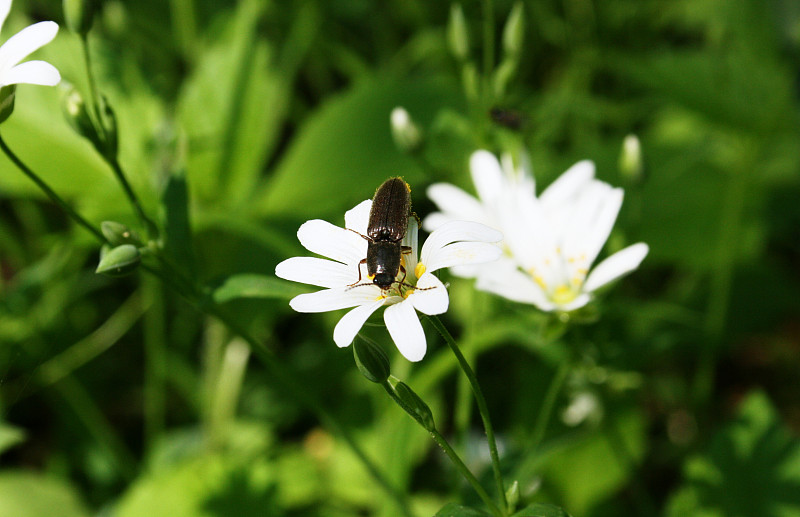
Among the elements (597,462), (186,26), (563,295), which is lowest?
(597,462)

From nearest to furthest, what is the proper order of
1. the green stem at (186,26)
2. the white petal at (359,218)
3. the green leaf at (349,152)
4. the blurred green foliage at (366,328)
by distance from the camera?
the white petal at (359,218) < the blurred green foliage at (366,328) < the green leaf at (349,152) < the green stem at (186,26)

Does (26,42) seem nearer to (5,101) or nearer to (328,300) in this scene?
(5,101)

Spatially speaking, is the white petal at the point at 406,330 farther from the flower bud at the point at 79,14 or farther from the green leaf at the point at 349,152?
the green leaf at the point at 349,152

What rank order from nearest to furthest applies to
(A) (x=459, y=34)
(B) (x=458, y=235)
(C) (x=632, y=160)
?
(B) (x=458, y=235), (C) (x=632, y=160), (A) (x=459, y=34)

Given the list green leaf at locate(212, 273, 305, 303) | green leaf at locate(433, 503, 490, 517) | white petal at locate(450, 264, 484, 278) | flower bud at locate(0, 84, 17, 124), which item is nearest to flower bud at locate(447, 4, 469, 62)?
white petal at locate(450, 264, 484, 278)

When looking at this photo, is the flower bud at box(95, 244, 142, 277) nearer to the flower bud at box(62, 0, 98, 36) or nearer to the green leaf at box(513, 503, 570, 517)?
the flower bud at box(62, 0, 98, 36)

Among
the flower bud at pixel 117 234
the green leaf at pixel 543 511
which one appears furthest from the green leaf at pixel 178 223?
the green leaf at pixel 543 511

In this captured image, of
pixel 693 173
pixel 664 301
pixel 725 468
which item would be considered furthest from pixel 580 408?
pixel 693 173

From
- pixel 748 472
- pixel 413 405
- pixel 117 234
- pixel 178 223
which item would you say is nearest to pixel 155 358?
pixel 178 223
